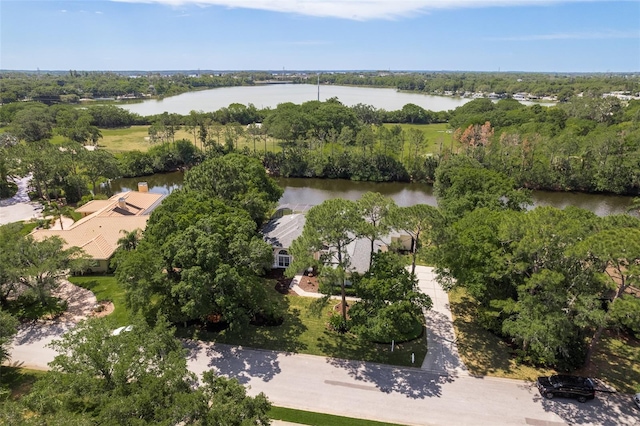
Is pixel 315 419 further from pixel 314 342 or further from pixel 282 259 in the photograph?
pixel 282 259

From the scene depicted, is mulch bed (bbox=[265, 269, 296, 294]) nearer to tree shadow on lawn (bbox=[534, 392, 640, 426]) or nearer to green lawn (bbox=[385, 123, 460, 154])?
tree shadow on lawn (bbox=[534, 392, 640, 426])

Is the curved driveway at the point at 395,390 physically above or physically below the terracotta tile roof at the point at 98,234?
below

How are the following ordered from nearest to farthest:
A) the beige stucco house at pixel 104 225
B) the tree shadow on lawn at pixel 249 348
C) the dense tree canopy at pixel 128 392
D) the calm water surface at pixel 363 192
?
the dense tree canopy at pixel 128 392
the tree shadow on lawn at pixel 249 348
the beige stucco house at pixel 104 225
the calm water surface at pixel 363 192

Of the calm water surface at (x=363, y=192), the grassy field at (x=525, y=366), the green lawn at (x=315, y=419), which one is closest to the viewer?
the green lawn at (x=315, y=419)

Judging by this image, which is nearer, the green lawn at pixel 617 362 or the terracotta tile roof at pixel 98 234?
the green lawn at pixel 617 362

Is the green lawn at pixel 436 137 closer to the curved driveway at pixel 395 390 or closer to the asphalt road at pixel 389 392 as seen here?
the curved driveway at pixel 395 390

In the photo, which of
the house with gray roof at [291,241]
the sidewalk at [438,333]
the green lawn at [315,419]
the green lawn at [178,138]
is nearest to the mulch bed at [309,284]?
the sidewalk at [438,333]

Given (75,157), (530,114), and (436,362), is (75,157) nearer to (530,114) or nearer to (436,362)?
(436,362)

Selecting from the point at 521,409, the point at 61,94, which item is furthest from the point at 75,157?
the point at 61,94
